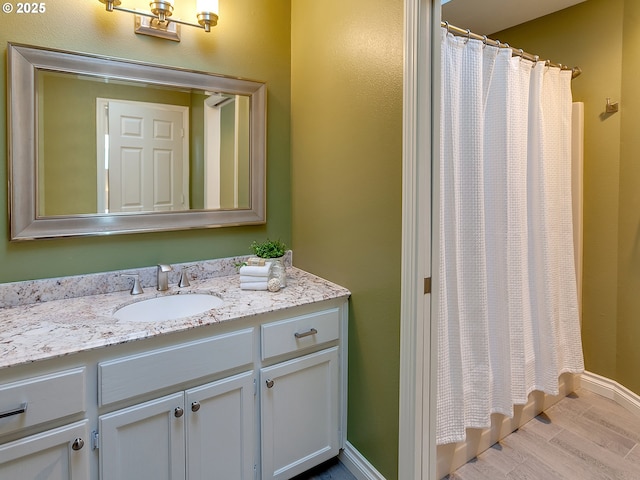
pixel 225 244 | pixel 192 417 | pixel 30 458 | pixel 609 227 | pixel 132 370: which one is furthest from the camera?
pixel 609 227

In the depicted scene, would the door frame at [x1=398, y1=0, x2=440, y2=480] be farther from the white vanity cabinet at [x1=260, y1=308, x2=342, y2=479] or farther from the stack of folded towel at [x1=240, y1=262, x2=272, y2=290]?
the stack of folded towel at [x1=240, y1=262, x2=272, y2=290]

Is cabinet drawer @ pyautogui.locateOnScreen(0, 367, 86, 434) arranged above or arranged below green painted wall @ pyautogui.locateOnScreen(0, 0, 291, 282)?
below

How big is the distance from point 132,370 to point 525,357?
178cm

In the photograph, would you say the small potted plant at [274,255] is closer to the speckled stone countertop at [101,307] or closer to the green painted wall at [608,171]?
the speckled stone countertop at [101,307]

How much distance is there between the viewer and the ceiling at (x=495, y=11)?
2236 millimetres

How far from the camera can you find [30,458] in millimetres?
1061

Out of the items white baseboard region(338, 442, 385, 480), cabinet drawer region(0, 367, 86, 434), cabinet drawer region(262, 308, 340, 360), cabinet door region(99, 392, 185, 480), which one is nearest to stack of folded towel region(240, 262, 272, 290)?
cabinet drawer region(262, 308, 340, 360)

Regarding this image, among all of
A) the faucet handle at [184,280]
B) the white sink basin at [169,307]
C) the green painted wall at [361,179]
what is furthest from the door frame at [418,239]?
the faucet handle at [184,280]

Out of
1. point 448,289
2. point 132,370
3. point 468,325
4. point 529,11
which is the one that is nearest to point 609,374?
point 468,325

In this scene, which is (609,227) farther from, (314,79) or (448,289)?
(314,79)

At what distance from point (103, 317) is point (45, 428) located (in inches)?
14.9

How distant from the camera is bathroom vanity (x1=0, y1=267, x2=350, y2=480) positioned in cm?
107

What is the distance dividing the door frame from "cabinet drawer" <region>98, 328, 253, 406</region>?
0.60m

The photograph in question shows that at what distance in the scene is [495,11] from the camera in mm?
2342
